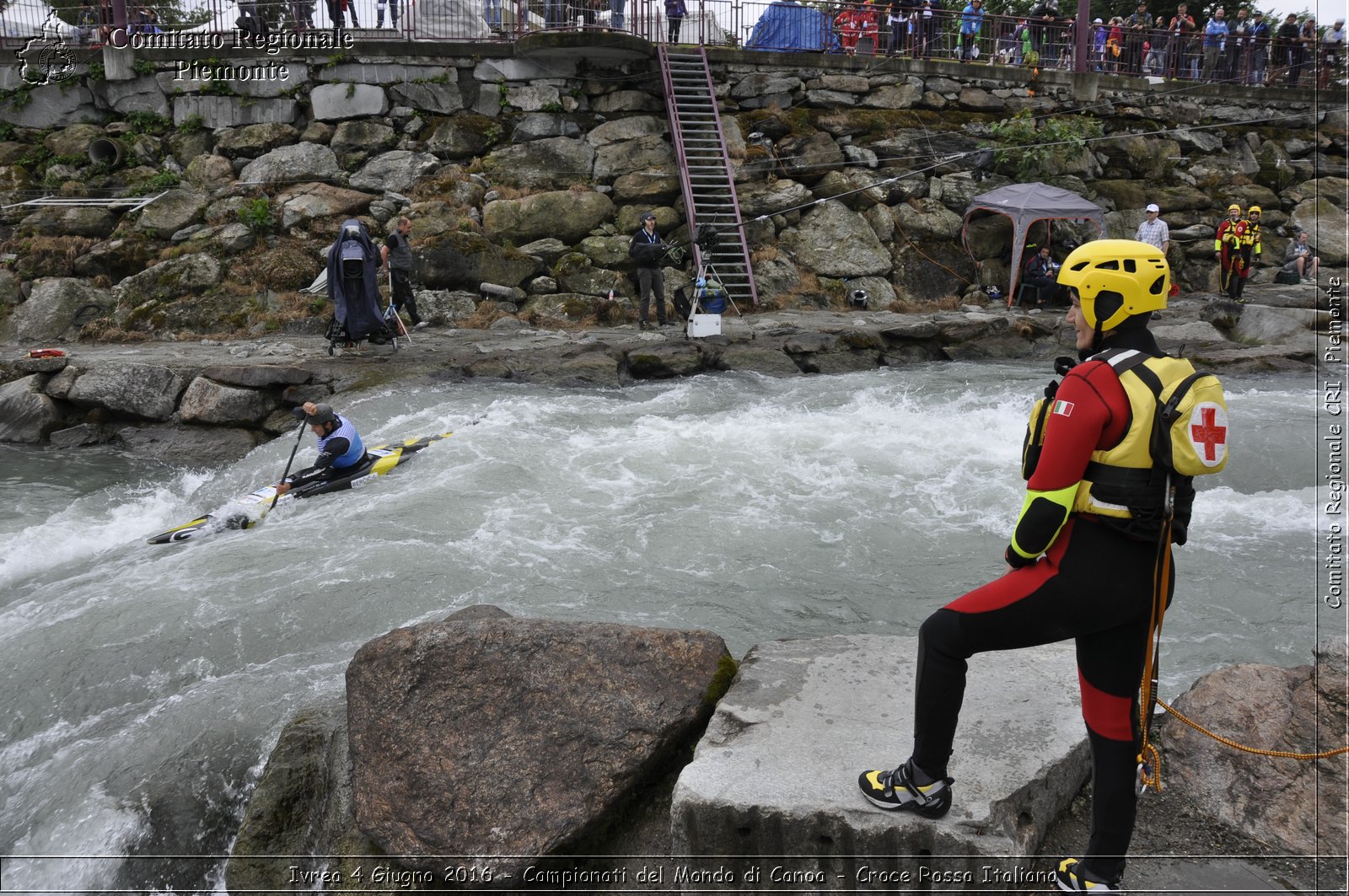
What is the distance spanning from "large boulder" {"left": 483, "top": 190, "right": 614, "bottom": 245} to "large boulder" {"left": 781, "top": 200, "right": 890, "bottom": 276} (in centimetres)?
336

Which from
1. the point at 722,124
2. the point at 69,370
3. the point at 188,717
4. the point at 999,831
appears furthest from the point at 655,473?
the point at 722,124

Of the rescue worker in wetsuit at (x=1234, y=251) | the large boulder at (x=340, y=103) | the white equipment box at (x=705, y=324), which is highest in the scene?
the large boulder at (x=340, y=103)

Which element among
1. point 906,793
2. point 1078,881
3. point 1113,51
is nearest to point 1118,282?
point 906,793

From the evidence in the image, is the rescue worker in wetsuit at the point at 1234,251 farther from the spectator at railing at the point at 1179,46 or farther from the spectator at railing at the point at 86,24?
the spectator at railing at the point at 86,24

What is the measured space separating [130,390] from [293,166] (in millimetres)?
6228

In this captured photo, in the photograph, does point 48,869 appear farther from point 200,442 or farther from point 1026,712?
point 200,442

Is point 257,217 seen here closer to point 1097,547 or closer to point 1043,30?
point 1097,547

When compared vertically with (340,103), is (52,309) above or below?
below

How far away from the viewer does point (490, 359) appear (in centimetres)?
1150

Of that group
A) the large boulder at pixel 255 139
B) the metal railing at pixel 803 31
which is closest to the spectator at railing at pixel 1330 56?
the metal railing at pixel 803 31

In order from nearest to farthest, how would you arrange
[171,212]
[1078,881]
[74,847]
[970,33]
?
[1078,881] < [74,847] < [171,212] < [970,33]

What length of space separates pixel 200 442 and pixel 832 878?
9.77 m

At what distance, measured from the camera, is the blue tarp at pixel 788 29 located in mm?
17531

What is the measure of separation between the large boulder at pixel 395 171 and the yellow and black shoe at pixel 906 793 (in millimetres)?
14490
